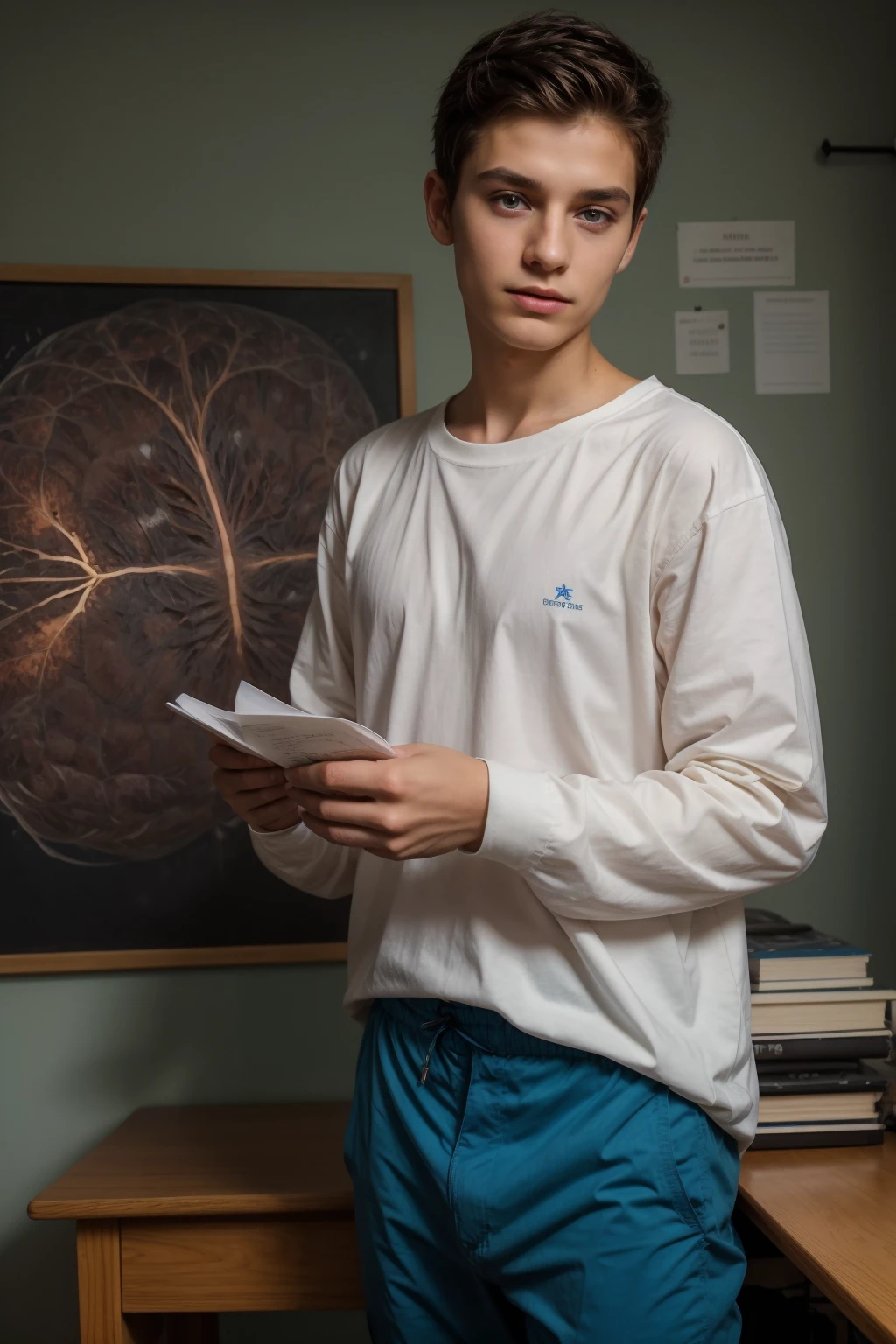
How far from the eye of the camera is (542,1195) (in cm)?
110

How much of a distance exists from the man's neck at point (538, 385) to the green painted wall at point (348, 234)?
0.85 metres

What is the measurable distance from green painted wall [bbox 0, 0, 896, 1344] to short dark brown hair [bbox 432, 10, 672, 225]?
2.95 ft

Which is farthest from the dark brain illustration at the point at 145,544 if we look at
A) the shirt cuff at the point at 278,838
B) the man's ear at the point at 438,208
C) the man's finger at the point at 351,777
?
the man's finger at the point at 351,777

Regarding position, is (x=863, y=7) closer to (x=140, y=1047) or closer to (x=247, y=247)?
(x=247, y=247)

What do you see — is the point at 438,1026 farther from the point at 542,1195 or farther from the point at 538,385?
the point at 538,385

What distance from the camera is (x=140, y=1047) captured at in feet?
6.90

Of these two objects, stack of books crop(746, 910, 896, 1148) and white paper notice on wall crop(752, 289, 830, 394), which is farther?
white paper notice on wall crop(752, 289, 830, 394)

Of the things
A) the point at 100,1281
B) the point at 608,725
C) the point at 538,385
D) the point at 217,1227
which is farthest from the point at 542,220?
the point at 100,1281

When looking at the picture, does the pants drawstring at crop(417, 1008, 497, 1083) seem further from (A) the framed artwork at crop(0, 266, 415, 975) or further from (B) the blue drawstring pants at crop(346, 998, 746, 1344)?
(A) the framed artwork at crop(0, 266, 415, 975)

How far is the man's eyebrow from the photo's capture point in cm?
116

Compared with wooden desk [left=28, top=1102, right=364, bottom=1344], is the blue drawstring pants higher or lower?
higher

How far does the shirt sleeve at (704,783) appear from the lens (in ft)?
3.43

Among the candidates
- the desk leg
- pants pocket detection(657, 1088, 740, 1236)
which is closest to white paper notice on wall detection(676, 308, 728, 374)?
pants pocket detection(657, 1088, 740, 1236)

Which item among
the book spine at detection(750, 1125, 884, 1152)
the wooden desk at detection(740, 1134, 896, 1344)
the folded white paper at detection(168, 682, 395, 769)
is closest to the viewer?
the folded white paper at detection(168, 682, 395, 769)
